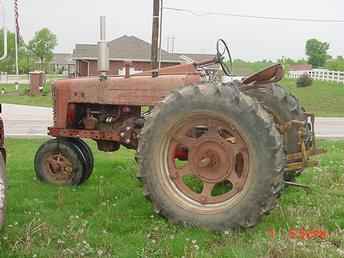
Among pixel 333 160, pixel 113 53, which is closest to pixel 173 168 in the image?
pixel 333 160

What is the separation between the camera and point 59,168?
7.06m

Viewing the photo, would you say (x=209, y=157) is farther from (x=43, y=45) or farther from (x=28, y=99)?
(x=43, y=45)

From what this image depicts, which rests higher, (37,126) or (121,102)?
(121,102)

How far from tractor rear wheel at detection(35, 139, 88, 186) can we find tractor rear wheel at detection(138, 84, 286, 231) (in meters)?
1.84

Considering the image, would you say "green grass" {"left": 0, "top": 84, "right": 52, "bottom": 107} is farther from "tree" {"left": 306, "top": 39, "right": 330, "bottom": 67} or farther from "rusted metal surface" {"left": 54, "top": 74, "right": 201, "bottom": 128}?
"tree" {"left": 306, "top": 39, "right": 330, "bottom": 67}

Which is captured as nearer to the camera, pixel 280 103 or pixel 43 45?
pixel 280 103

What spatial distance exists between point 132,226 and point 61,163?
2.13 meters

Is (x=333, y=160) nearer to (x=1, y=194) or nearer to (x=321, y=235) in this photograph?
(x=321, y=235)

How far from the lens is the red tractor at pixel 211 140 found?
193 inches

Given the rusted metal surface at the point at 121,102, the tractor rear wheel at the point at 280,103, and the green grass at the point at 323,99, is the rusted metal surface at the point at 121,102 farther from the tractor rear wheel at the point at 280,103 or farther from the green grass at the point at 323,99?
the green grass at the point at 323,99

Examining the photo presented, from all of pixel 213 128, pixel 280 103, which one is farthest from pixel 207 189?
pixel 280 103

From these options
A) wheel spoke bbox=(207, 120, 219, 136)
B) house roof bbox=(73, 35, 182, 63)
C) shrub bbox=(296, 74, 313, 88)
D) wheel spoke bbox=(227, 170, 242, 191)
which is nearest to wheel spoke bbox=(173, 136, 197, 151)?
wheel spoke bbox=(207, 120, 219, 136)

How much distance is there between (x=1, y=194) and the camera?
3799 millimetres

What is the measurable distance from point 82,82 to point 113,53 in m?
43.7
